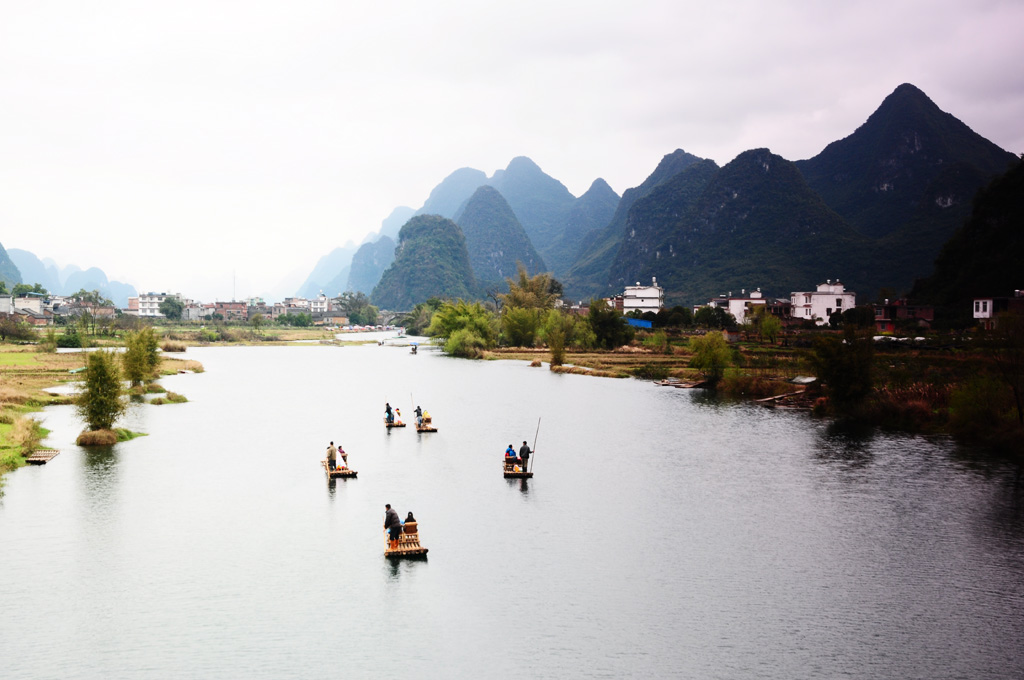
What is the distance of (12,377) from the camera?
59.9 metres

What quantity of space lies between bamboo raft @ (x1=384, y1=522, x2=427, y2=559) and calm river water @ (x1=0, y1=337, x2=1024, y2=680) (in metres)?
0.59

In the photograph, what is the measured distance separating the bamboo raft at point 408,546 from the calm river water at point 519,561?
A: 1.95ft

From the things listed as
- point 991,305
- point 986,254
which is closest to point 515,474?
point 991,305

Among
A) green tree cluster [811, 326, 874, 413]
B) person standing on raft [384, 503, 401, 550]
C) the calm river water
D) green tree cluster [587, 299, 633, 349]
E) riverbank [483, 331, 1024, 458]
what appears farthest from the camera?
green tree cluster [587, 299, 633, 349]

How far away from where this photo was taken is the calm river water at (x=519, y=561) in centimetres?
1683

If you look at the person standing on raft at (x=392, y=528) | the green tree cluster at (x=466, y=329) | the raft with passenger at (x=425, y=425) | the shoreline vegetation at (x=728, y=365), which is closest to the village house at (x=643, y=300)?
the shoreline vegetation at (x=728, y=365)

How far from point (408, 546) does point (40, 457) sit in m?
23.3

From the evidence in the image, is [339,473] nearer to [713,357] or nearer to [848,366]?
[848,366]

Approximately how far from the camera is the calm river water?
16.8 m

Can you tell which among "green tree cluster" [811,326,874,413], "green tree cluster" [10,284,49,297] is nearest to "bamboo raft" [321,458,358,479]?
"green tree cluster" [811,326,874,413]

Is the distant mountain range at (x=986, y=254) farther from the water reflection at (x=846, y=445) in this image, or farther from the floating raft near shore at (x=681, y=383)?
the water reflection at (x=846, y=445)

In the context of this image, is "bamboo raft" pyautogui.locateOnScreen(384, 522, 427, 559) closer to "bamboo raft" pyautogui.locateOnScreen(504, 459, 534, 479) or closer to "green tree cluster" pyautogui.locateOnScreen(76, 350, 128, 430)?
"bamboo raft" pyautogui.locateOnScreen(504, 459, 534, 479)

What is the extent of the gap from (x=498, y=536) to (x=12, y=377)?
183 ft

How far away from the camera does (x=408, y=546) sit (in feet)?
74.3
